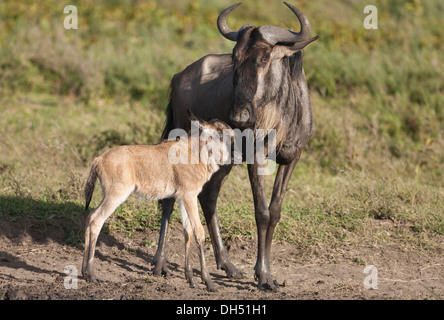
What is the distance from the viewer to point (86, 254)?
552 cm

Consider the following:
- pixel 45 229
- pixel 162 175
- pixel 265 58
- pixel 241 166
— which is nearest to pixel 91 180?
pixel 162 175

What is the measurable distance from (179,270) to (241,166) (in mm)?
2826

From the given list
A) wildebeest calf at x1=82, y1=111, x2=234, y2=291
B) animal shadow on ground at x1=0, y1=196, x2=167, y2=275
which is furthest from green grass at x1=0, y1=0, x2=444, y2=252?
wildebeest calf at x1=82, y1=111, x2=234, y2=291

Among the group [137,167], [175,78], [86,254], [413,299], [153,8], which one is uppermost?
[153,8]

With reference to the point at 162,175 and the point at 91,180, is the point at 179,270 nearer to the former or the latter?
the point at 162,175

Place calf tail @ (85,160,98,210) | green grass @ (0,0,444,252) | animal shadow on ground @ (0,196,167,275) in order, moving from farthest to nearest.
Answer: green grass @ (0,0,444,252) < animal shadow on ground @ (0,196,167,275) < calf tail @ (85,160,98,210)

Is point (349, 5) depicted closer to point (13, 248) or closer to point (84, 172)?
point (84, 172)

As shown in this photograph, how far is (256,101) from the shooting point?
567 centimetres

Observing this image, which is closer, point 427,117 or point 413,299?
point 413,299

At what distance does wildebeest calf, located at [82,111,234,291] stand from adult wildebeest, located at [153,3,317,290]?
30cm

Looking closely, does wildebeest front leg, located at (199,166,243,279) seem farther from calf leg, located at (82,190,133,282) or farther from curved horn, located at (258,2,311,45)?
curved horn, located at (258,2,311,45)

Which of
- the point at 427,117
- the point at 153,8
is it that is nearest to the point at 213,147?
the point at 427,117

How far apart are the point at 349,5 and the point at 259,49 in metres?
13.7

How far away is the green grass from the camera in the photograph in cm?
733
